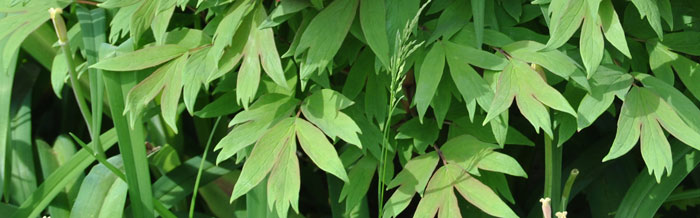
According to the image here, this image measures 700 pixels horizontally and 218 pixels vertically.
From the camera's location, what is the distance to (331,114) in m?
1.15

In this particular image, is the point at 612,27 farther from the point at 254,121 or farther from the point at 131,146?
the point at 131,146

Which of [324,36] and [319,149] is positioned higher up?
[324,36]

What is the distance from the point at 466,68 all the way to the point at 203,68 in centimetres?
41

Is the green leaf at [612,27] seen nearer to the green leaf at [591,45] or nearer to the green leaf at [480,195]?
the green leaf at [591,45]

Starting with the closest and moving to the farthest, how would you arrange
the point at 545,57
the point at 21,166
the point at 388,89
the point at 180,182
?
1. the point at 545,57
2. the point at 388,89
3. the point at 180,182
4. the point at 21,166

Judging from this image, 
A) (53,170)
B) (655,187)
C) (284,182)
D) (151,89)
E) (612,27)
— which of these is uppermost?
(612,27)

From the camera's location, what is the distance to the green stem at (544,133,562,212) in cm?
114

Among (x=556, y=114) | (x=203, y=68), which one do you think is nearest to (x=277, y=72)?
(x=203, y=68)

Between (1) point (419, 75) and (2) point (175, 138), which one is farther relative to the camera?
(2) point (175, 138)

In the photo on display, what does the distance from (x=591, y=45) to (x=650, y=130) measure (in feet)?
0.52

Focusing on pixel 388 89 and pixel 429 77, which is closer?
pixel 429 77

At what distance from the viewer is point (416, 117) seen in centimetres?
131

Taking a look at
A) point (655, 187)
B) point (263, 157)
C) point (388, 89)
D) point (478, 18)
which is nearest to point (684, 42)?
point (655, 187)

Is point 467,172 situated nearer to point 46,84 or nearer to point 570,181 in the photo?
point 570,181
